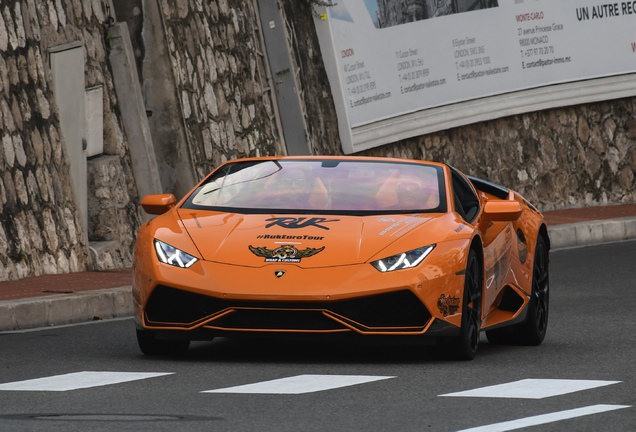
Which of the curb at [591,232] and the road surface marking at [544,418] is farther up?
the road surface marking at [544,418]

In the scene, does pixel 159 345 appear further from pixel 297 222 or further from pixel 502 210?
pixel 502 210

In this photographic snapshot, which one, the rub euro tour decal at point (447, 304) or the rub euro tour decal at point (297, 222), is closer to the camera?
the rub euro tour decal at point (447, 304)

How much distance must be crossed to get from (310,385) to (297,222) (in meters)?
1.47

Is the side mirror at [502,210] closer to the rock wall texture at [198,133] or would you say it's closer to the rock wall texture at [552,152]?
the rock wall texture at [198,133]

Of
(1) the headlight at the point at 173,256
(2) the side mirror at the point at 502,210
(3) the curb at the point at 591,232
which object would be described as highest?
(1) the headlight at the point at 173,256

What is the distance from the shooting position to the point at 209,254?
25.1 ft

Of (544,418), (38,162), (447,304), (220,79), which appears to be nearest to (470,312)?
(447,304)

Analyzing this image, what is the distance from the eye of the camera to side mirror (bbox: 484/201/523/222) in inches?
333

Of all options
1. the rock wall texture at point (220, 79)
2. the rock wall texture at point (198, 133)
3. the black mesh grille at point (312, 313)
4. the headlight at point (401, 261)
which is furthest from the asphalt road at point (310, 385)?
the rock wall texture at point (220, 79)

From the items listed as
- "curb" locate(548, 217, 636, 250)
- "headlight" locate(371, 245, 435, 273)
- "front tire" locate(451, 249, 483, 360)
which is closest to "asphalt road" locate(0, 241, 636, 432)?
"front tire" locate(451, 249, 483, 360)

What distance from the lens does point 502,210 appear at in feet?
27.8

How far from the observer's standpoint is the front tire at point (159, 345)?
800 cm

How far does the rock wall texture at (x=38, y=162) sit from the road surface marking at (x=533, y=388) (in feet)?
22.2

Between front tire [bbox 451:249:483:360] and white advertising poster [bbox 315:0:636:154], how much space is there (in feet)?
43.7
